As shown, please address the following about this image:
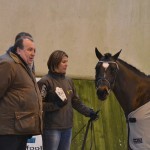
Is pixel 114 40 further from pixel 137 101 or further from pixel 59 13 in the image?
pixel 137 101

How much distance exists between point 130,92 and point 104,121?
2471 mm

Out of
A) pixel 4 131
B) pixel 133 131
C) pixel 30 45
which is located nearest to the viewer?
pixel 4 131

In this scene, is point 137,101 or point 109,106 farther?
point 109,106

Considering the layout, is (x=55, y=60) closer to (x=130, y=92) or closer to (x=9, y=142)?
(x=130, y=92)

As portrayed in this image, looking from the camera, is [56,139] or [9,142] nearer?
[9,142]

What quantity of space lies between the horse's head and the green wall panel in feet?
7.00

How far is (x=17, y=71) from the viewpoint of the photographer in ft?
11.3

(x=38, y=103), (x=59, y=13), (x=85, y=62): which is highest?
(x=59, y=13)

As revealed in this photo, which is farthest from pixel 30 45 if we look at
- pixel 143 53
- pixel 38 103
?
pixel 143 53

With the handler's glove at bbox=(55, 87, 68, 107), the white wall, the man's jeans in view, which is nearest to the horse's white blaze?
the handler's glove at bbox=(55, 87, 68, 107)

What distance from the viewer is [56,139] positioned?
4.19 meters

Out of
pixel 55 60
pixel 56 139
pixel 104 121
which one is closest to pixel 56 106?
pixel 56 139

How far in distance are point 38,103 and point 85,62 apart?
11.0ft

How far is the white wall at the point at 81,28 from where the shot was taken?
6.09 m
